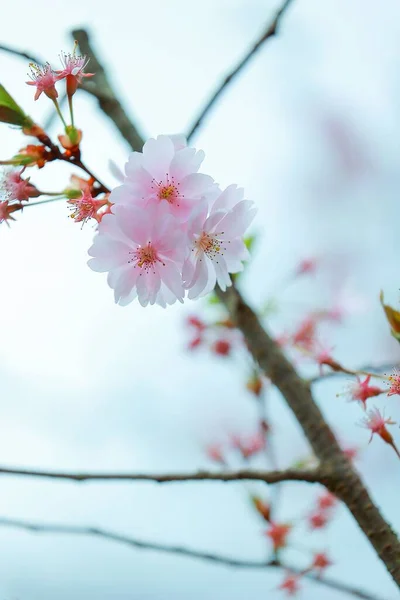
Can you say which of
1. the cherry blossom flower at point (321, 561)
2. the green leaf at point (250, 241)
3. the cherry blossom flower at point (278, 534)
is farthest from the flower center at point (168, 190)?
the cherry blossom flower at point (321, 561)

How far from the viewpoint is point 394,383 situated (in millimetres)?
648

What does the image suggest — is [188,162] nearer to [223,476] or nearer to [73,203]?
[73,203]

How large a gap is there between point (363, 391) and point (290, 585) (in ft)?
4.02

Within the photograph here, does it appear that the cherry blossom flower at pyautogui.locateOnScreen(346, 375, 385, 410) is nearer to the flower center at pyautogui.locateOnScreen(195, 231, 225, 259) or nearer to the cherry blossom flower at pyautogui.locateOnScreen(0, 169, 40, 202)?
the flower center at pyautogui.locateOnScreen(195, 231, 225, 259)

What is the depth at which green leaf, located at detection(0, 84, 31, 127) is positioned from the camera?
0.66 m

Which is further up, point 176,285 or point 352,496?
point 176,285

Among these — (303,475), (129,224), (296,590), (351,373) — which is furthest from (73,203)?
(296,590)

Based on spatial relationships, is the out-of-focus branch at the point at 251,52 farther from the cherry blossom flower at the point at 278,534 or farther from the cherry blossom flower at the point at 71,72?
the cherry blossom flower at the point at 278,534

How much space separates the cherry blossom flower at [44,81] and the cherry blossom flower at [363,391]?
1.43 feet

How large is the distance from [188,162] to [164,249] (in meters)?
0.08

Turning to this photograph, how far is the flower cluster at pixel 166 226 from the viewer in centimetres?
57

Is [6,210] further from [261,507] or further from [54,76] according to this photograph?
[261,507]

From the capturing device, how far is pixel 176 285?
60cm

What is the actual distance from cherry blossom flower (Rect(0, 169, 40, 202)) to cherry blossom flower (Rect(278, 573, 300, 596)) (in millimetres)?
1453
